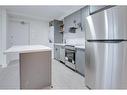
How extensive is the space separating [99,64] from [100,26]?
0.70 m

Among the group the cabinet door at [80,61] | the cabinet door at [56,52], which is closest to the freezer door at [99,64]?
the cabinet door at [80,61]

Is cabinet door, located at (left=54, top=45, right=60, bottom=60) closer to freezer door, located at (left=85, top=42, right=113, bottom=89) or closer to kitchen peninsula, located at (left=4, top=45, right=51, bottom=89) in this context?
kitchen peninsula, located at (left=4, top=45, right=51, bottom=89)

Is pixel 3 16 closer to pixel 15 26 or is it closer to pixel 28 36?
pixel 15 26

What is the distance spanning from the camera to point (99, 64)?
2023 mm

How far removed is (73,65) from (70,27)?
1734mm

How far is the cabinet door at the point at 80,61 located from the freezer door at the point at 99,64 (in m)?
0.79

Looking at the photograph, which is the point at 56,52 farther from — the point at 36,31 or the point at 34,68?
the point at 34,68

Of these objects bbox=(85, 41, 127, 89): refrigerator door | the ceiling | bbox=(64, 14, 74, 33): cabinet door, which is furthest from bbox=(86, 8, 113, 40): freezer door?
bbox=(64, 14, 74, 33): cabinet door

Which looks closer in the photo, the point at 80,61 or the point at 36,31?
the point at 80,61

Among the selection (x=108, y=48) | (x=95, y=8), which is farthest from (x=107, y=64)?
(x=95, y=8)

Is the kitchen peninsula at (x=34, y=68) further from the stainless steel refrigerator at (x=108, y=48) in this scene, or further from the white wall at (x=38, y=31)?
the white wall at (x=38, y=31)

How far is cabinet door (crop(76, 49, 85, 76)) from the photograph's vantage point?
3182mm

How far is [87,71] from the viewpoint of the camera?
2.41 m
